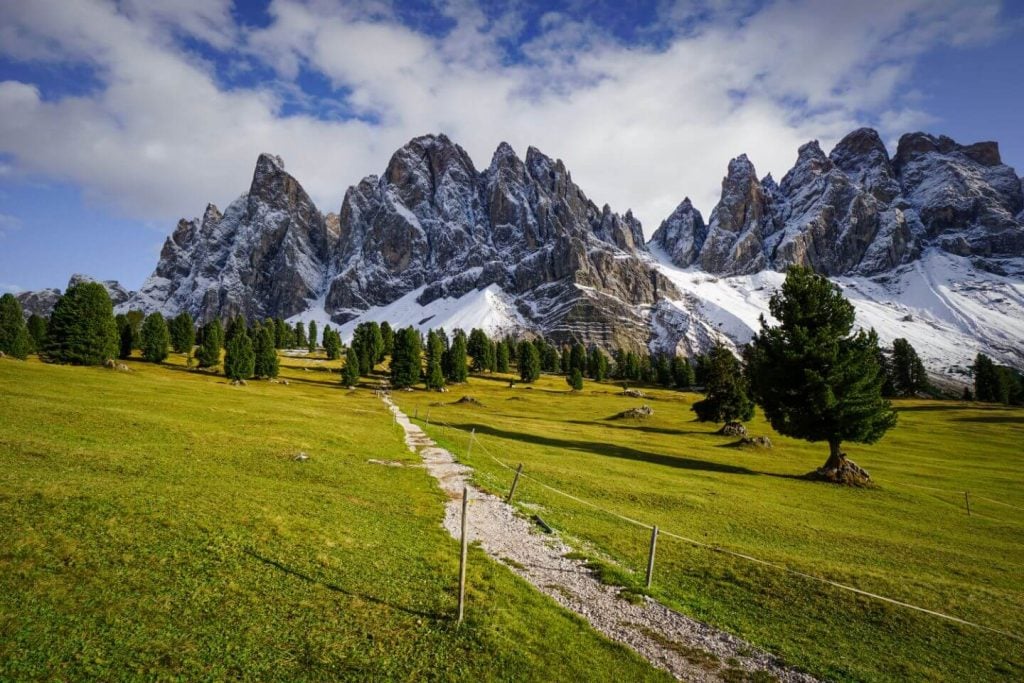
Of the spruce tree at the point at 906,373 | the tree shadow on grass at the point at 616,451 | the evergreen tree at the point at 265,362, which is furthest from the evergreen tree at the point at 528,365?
the spruce tree at the point at 906,373

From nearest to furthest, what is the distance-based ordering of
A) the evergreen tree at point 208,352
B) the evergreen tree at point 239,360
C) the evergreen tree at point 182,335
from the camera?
the evergreen tree at point 239,360
the evergreen tree at point 208,352
the evergreen tree at point 182,335

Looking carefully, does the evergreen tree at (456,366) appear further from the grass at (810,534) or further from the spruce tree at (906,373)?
the spruce tree at (906,373)

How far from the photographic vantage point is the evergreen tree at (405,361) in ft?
356

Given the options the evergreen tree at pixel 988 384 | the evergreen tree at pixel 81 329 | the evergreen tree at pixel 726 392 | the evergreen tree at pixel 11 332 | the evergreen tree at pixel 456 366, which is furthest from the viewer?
the evergreen tree at pixel 988 384

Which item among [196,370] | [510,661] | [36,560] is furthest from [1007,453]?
[196,370]

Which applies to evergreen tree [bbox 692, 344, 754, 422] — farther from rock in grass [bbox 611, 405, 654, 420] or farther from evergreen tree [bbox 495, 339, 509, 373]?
evergreen tree [bbox 495, 339, 509, 373]

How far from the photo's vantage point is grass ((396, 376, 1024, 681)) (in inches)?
521

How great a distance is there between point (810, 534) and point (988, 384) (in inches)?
6313

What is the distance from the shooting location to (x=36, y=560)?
11031 mm

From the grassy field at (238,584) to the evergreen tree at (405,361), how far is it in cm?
8482

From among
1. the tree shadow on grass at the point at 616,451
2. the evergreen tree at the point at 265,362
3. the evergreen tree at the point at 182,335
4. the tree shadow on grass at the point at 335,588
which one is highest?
the evergreen tree at the point at 182,335

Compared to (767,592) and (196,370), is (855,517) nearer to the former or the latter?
(767,592)

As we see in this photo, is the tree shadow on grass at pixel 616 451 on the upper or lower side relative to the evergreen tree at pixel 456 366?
lower

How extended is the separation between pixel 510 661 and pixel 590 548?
30.5 feet
